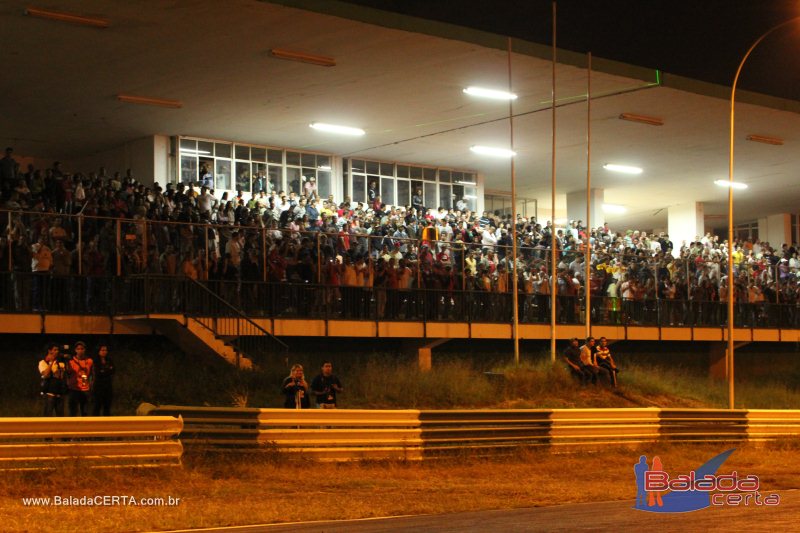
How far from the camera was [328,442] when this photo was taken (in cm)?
1788

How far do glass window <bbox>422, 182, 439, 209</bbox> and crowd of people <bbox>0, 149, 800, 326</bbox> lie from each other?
3262 millimetres

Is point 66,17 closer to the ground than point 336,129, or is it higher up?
higher up

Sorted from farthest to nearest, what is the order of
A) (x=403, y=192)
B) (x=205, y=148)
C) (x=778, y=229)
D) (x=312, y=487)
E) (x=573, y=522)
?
(x=778, y=229) < (x=403, y=192) < (x=205, y=148) < (x=312, y=487) < (x=573, y=522)

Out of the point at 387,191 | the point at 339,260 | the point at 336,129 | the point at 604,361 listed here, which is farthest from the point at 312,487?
the point at 387,191

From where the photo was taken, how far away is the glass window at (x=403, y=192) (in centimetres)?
4528

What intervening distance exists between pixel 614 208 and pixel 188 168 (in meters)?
26.3

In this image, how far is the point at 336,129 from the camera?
38.7 metres

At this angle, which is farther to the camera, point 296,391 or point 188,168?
point 188,168

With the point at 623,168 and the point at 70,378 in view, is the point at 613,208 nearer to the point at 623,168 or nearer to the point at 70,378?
the point at 623,168

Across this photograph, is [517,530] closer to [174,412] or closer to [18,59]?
[174,412]

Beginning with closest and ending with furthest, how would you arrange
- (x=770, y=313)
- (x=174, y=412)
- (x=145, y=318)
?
(x=174, y=412)
(x=145, y=318)
(x=770, y=313)

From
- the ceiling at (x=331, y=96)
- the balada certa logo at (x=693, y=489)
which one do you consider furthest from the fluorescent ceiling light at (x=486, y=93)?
the balada certa logo at (x=693, y=489)

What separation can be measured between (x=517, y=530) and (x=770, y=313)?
31.0 m

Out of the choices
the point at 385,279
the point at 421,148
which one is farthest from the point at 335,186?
the point at 385,279
